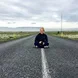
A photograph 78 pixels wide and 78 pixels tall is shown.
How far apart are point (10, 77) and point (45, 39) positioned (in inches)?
458

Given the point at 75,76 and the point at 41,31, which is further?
the point at 41,31

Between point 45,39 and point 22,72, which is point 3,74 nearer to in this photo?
point 22,72

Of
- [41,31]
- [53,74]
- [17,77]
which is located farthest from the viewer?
[41,31]

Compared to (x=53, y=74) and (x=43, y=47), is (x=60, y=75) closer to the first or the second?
(x=53, y=74)

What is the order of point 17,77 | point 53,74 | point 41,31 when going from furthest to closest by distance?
point 41,31
point 53,74
point 17,77

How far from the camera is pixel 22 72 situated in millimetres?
6641

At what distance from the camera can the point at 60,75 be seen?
6.18 m

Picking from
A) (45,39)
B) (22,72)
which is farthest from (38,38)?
(22,72)

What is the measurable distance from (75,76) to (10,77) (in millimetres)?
1839

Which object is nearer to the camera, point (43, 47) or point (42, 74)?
point (42, 74)

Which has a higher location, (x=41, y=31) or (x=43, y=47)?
(x=41, y=31)

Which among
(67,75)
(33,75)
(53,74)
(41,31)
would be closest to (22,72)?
(33,75)

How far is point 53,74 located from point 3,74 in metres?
1.49

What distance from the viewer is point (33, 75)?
20.2 feet
